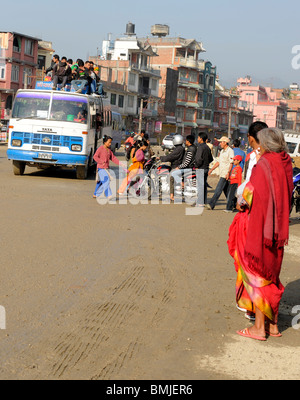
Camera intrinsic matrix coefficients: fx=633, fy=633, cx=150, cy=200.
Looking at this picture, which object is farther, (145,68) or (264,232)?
(145,68)

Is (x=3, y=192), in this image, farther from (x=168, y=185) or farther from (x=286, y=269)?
(x=286, y=269)

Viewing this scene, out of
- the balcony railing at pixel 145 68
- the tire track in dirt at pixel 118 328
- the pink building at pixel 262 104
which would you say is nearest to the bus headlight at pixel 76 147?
the tire track in dirt at pixel 118 328

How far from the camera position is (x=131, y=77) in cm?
8256

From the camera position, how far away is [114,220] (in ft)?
39.9

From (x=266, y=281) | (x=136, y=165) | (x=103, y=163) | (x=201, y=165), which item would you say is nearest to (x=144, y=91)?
(x=136, y=165)

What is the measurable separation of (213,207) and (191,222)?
2.69m

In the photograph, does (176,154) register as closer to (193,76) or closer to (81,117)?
(81,117)

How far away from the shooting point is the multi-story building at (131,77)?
81125 mm

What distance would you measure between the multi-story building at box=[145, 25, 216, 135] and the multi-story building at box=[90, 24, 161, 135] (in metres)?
5.30

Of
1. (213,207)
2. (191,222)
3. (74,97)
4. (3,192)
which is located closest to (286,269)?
(191,222)

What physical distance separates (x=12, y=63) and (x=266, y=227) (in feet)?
203
